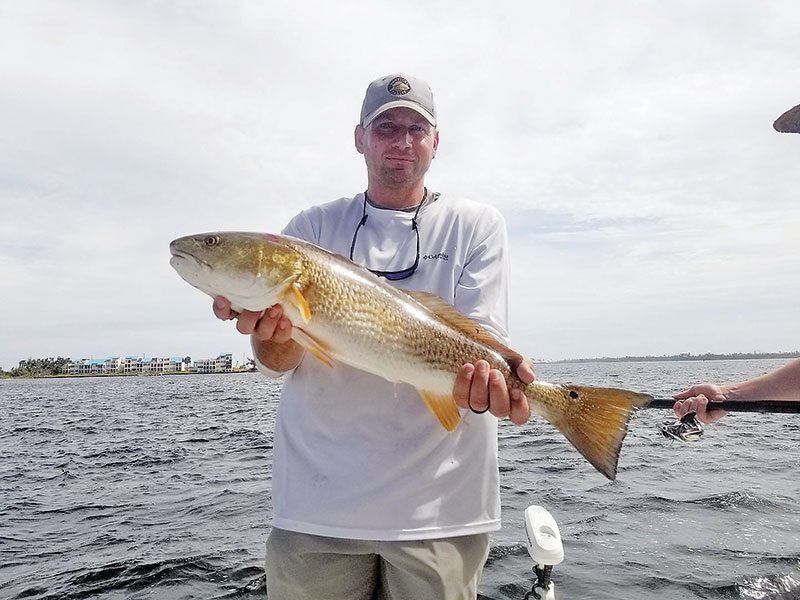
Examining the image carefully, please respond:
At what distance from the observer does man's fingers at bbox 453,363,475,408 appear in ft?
9.98

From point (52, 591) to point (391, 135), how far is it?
6.83m

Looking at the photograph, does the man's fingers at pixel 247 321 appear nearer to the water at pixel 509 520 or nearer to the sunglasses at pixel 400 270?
the sunglasses at pixel 400 270

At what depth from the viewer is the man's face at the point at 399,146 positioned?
355 cm

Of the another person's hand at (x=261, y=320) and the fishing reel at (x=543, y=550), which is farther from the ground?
the another person's hand at (x=261, y=320)

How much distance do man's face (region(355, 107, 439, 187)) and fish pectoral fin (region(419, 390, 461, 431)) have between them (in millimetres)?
1285

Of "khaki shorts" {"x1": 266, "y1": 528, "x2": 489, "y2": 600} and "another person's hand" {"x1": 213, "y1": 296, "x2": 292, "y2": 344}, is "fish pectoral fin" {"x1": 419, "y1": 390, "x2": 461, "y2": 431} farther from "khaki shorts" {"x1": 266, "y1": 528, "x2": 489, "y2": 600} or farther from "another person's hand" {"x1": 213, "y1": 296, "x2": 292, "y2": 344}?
"another person's hand" {"x1": 213, "y1": 296, "x2": 292, "y2": 344}

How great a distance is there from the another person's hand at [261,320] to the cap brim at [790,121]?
3011 millimetres

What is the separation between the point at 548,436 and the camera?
17328 millimetres

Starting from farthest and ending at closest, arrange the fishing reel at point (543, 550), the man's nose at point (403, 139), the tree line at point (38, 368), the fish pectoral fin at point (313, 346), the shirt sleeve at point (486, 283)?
1. the tree line at point (38, 368)
2. the fishing reel at point (543, 550)
3. the man's nose at point (403, 139)
4. the shirt sleeve at point (486, 283)
5. the fish pectoral fin at point (313, 346)

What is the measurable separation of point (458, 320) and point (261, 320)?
3.49 feet

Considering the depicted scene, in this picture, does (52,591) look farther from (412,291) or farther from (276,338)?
(412,291)

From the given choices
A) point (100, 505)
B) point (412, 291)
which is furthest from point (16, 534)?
point (412, 291)

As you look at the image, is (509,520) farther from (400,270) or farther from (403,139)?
(403,139)

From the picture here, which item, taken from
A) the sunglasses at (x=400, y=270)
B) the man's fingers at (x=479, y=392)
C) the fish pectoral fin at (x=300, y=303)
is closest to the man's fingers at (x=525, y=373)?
the man's fingers at (x=479, y=392)
